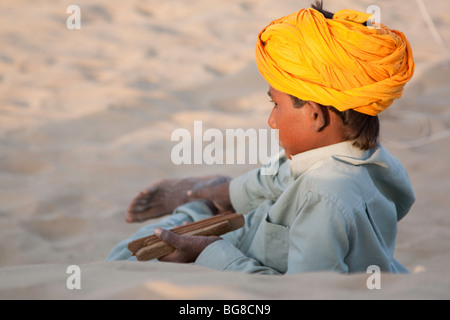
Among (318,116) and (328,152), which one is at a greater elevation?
(318,116)

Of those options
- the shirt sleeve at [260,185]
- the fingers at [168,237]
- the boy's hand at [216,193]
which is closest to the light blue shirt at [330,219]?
the fingers at [168,237]

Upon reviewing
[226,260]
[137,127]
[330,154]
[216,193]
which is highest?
[137,127]

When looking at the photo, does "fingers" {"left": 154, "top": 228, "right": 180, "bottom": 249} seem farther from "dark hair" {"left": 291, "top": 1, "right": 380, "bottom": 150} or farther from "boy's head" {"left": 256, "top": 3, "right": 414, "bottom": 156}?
"dark hair" {"left": 291, "top": 1, "right": 380, "bottom": 150}

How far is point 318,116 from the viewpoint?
1.97 metres

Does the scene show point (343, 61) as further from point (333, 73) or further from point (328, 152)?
point (328, 152)

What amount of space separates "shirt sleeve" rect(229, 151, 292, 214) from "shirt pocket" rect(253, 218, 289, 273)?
53cm

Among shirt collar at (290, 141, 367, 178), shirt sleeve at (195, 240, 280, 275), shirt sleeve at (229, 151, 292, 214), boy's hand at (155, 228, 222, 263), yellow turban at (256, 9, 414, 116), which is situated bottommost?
shirt sleeve at (195, 240, 280, 275)

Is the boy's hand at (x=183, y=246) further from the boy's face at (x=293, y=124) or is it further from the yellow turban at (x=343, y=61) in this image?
the yellow turban at (x=343, y=61)

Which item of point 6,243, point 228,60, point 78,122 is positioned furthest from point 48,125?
point 228,60

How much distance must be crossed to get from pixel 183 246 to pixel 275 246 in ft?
1.08

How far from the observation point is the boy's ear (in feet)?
6.45

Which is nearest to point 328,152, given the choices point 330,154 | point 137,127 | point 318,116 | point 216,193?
point 330,154

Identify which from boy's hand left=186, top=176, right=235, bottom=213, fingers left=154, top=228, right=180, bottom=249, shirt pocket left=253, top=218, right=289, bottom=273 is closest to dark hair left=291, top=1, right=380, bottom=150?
shirt pocket left=253, top=218, right=289, bottom=273

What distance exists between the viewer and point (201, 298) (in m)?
1.35
